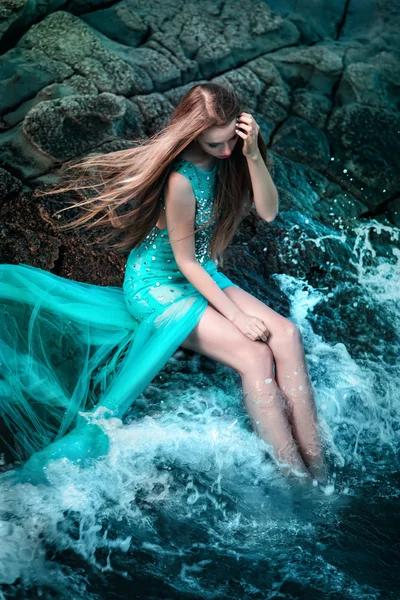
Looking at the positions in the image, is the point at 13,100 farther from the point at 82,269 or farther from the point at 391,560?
the point at 391,560

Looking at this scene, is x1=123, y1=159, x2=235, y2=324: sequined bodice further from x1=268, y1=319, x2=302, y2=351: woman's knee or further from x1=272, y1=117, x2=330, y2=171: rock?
x1=272, y1=117, x2=330, y2=171: rock

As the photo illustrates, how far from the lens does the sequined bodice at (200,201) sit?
122 inches

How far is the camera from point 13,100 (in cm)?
444

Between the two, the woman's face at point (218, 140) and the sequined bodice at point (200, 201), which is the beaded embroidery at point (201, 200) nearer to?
the sequined bodice at point (200, 201)

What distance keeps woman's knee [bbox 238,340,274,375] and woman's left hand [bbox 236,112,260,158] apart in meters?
0.83

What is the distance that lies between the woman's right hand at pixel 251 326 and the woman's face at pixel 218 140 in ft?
2.28

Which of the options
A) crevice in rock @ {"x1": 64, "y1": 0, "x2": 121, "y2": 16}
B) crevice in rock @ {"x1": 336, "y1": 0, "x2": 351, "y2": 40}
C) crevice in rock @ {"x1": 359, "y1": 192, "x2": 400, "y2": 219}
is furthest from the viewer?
crevice in rock @ {"x1": 336, "y1": 0, "x2": 351, "y2": 40}

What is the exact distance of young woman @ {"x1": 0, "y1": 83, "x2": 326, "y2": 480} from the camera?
2967 mm

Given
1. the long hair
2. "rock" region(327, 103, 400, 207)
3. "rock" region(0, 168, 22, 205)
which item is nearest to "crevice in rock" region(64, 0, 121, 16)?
"rock" region(0, 168, 22, 205)

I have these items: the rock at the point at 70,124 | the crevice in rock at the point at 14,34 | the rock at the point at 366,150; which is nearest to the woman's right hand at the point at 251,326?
the rock at the point at 70,124

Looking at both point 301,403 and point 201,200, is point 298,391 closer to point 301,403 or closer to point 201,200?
point 301,403

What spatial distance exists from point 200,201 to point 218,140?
11.7 inches

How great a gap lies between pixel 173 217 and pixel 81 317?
611 millimetres

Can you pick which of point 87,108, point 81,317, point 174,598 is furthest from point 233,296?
point 87,108
